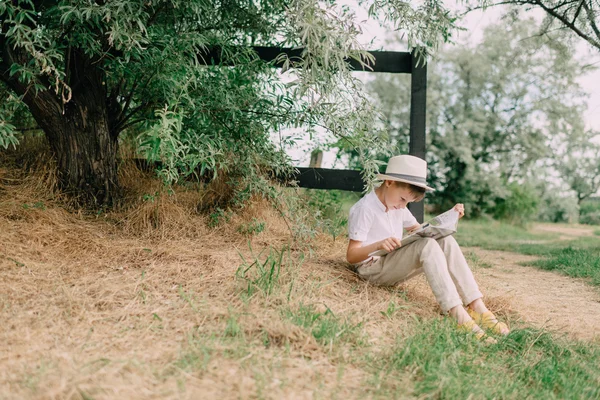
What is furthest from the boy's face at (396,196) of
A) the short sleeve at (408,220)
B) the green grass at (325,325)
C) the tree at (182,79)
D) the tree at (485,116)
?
the tree at (485,116)

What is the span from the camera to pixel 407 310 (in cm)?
344

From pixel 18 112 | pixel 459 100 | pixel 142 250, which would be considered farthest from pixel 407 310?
pixel 459 100

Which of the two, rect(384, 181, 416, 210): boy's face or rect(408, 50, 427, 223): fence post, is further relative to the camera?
rect(408, 50, 427, 223): fence post

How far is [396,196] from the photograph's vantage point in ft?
11.8

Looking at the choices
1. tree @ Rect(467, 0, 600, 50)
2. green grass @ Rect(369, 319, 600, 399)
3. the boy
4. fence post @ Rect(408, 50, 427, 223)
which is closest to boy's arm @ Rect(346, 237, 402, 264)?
the boy

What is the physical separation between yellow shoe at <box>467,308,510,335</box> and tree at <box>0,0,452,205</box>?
1.55 meters

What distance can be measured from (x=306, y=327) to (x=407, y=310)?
0.96 metres

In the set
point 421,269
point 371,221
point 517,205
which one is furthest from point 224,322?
point 517,205

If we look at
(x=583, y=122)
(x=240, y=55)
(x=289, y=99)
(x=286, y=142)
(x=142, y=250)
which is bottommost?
(x=142, y=250)

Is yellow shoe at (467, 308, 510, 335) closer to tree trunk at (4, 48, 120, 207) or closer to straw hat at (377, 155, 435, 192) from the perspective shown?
straw hat at (377, 155, 435, 192)

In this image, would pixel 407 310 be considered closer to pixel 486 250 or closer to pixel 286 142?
pixel 286 142

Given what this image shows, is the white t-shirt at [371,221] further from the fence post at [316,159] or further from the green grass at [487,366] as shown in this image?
the fence post at [316,159]

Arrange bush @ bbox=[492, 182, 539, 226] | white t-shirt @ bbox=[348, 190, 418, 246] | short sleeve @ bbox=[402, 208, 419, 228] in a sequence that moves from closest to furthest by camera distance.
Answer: white t-shirt @ bbox=[348, 190, 418, 246], short sleeve @ bbox=[402, 208, 419, 228], bush @ bbox=[492, 182, 539, 226]

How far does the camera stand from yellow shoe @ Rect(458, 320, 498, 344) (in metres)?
3.04
